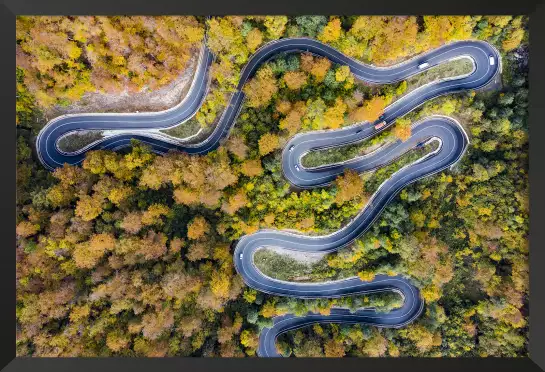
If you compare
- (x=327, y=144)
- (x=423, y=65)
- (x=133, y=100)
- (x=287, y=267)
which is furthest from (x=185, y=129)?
(x=423, y=65)

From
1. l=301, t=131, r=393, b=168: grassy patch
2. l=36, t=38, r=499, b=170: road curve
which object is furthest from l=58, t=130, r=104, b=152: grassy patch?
l=301, t=131, r=393, b=168: grassy patch

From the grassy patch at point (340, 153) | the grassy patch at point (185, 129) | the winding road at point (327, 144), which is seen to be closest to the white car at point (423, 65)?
the winding road at point (327, 144)

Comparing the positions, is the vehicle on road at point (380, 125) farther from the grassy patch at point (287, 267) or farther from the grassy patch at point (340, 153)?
the grassy patch at point (287, 267)

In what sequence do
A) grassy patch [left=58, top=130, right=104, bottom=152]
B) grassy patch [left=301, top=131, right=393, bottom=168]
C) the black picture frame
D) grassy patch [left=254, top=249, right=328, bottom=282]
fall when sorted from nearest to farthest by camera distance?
the black picture frame → grassy patch [left=58, top=130, right=104, bottom=152] → grassy patch [left=301, top=131, right=393, bottom=168] → grassy patch [left=254, top=249, right=328, bottom=282]

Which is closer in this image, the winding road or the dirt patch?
the winding road

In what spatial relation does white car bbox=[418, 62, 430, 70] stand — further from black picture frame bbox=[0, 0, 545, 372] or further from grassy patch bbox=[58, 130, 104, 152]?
grassy patch bbox=[58, 130, 104, 152]

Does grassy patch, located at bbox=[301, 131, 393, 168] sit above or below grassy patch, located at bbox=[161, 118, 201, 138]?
below

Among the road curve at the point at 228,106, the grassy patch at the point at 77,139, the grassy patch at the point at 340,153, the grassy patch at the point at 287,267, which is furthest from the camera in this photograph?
the grassy patch at the point at 287,267
